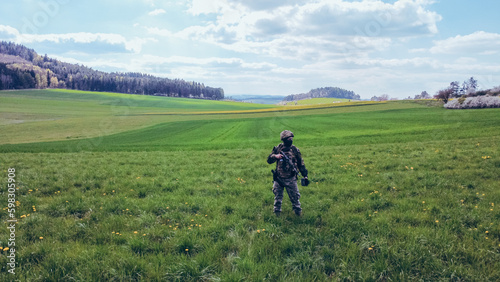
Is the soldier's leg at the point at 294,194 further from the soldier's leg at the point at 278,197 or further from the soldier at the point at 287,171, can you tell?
the soldier's leg at the point at 278,197

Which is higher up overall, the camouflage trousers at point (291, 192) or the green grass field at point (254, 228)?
the camouflage trousers at point (291, 192)

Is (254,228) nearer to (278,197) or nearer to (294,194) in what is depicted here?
(278,197)

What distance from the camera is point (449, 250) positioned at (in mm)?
5199

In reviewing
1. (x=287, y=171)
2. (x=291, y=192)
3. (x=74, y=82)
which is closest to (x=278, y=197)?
(x=291, y=192)

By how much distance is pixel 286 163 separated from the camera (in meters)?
7.29

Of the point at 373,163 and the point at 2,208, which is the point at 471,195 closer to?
the point at 373,163

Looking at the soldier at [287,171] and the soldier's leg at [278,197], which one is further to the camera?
the soldier's leg at [278,197]

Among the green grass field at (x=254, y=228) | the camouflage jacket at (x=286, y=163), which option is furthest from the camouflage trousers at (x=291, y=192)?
the green grass field at (x=254, y=228)

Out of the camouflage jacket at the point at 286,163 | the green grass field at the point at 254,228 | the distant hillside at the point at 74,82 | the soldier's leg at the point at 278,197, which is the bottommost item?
the green grass field at the point at 254,228

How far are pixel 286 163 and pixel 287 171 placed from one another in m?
0.23

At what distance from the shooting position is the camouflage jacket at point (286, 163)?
7293mm

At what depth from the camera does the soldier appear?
7.29 metres

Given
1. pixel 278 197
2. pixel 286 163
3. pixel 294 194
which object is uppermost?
pixel 286 163

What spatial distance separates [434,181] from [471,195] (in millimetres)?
1629
